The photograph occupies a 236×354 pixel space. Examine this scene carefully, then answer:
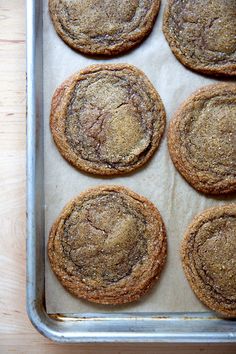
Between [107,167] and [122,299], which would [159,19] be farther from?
[122,299]

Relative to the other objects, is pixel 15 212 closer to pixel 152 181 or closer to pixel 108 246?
pixel 108 246

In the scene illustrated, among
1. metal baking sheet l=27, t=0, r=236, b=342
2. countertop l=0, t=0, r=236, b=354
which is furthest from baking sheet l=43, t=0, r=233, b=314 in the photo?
countertop l=0, t=0, r=236, b=354

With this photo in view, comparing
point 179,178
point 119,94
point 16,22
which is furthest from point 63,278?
point 16,22

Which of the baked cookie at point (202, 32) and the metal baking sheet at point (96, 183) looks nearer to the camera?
the metal baking sheet at point (96, 183)

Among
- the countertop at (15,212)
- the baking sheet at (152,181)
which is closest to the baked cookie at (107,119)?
the baking sheet at (152,181)

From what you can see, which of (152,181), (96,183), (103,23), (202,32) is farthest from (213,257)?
(103,23)

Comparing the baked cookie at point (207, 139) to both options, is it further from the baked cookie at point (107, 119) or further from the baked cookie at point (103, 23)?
the baked cookie at point (103, 23)
